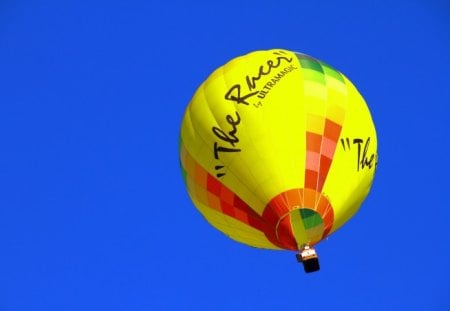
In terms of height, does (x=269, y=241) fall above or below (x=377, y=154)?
below

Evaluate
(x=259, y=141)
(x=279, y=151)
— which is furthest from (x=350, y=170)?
(x=259, y=141)

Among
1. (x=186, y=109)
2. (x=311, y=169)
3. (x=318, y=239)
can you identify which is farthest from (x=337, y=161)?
(x=186, y=109)

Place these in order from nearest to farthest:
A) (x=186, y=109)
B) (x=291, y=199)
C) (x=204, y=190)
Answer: (x=291, y=199)
(x=204, y=190)
(x=186, y=109)

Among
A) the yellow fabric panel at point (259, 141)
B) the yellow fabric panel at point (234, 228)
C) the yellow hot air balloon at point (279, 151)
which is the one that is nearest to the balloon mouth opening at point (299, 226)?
the yellow hot air balloon at point (279, 151)

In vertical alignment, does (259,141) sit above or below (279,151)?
above

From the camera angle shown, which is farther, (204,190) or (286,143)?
(204,190)

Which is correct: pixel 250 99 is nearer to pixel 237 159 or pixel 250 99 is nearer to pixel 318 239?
pixel 237 159

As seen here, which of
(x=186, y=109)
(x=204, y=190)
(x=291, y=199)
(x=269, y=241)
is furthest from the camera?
(x=186, y=109)

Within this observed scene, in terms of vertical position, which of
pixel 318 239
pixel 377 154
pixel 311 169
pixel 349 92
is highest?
pixel 349 92

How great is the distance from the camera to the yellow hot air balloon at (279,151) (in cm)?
1212

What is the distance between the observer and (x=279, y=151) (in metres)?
12.4

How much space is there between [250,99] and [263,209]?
7.61ft

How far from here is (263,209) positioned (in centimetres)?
1222

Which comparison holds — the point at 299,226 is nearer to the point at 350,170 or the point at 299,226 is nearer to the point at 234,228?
the point at 350,170
